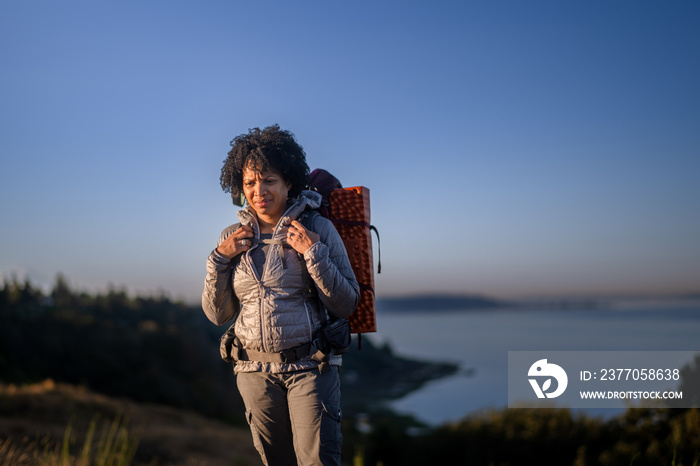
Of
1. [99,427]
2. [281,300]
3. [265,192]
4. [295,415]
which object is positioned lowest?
[99,427]

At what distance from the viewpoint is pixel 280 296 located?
2793mm

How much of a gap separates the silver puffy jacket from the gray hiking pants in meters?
0.07

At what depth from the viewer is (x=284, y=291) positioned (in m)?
2.79

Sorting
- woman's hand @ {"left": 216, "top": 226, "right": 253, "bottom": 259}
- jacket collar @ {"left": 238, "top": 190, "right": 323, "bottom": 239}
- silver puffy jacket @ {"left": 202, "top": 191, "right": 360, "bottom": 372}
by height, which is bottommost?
silver puffy jacket @ {"left": 202, "top": 191, "right": 360, "bottom": 372}

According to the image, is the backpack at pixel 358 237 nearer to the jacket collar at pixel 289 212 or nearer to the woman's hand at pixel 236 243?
the jacket collar at pixel 289 212

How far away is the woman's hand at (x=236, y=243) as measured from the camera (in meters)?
2.89

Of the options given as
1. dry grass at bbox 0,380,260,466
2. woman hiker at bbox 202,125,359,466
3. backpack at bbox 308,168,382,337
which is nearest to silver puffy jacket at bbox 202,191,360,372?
woman hiker at bbox 202,125,359,466

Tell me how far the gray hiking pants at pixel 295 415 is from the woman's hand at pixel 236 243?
0.64 meters

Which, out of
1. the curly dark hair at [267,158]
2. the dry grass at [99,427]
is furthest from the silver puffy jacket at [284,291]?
the dry grass at [99,427]

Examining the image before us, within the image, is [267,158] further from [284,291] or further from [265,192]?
Answer: [284,291]

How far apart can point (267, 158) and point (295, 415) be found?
1324mm

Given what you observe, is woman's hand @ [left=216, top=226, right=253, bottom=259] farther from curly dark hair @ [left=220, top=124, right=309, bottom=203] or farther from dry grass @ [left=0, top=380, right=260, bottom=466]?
dry grass @ [left=0, top=380, right=260, bottom=466]

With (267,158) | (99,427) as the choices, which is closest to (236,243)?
(267,158)

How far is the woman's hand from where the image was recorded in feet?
9.47
